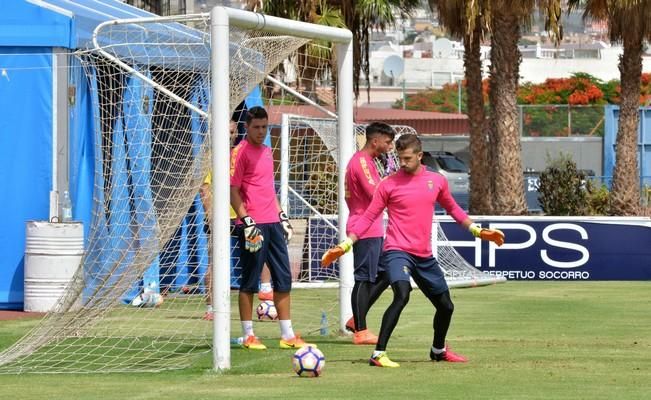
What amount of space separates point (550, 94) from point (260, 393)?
60.5m

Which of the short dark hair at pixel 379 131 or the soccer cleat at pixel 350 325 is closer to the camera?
the short dark hair at pixel 379 131

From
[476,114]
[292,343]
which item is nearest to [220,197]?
[292,343]

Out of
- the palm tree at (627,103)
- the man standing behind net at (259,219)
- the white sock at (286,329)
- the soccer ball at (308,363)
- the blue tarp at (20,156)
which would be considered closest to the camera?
the soccer ball at (308,363)

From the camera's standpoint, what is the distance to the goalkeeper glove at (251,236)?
459 inches

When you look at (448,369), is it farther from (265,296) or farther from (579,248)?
(579,248)

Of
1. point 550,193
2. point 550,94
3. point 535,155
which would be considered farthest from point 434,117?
point 550,193

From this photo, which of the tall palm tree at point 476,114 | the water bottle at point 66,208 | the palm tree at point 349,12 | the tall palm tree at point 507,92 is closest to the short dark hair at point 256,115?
the water bottle at point 66,208

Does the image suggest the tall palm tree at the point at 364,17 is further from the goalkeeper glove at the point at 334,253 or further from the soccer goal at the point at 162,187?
the goalkeeper glove at the point at 334,253

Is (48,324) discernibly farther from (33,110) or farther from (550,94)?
(550,94)

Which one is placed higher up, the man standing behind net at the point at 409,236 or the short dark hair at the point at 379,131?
the short dark hair at the point at 379,131

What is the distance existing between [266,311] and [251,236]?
151 inches

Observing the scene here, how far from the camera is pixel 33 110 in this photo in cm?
1662

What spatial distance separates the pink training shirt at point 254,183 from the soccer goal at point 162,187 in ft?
0.98

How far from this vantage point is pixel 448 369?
35.7 ft
